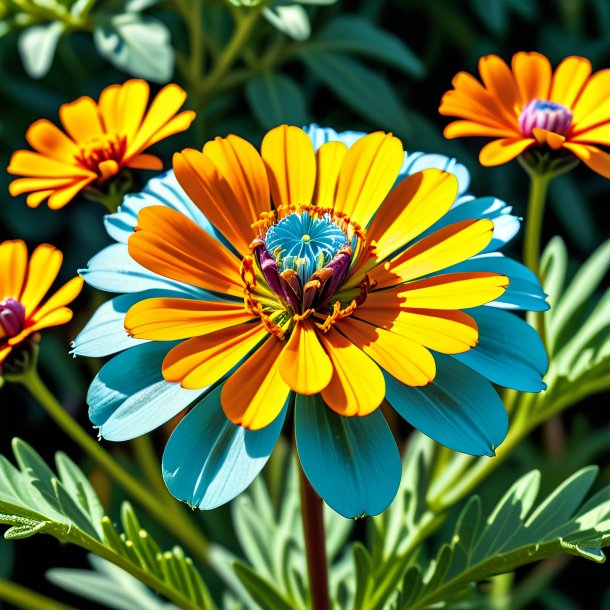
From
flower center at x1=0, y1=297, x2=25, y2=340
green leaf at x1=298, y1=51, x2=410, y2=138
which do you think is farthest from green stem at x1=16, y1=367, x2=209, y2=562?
green leaf at x1=298, y1=51, x2=410, y2=138

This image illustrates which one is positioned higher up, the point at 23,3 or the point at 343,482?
the point at 23,3

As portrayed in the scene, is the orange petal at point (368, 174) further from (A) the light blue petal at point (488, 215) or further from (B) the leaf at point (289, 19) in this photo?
(B) the leaf at point (289, 19)

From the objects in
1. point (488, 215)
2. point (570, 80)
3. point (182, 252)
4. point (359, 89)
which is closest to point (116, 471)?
point (182, 252)

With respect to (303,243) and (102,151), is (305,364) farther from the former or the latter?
(102,151)

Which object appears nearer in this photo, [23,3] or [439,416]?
[439,416]

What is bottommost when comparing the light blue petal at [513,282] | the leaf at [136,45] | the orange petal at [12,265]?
the light blue petal at [513,282]

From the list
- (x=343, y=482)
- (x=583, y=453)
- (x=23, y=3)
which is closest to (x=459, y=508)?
(x=583, y=453)

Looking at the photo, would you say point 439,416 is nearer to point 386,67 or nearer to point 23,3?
→ point 23,3

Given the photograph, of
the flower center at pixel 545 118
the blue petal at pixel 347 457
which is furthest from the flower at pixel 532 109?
the blue petal at pixel 347 457
